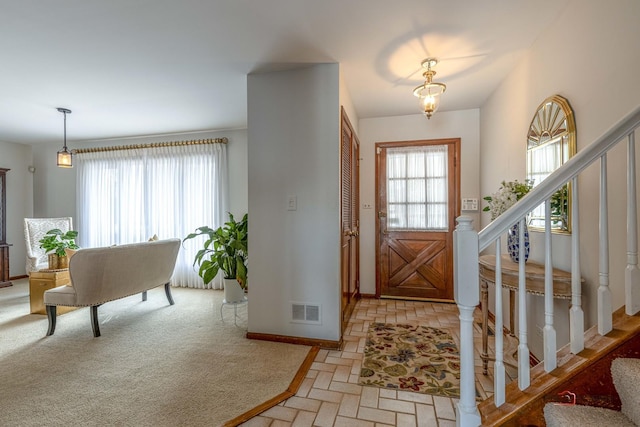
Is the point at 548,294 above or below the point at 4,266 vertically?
above

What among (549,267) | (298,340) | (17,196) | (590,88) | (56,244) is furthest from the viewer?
(17,196)

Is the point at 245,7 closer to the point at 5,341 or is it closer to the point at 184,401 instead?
the point at 184,401

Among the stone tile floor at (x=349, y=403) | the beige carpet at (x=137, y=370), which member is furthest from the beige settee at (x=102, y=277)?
the stone tile floor at (x=349, y=403)

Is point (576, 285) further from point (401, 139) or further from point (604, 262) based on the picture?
point (401, 139)

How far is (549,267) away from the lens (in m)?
1.18

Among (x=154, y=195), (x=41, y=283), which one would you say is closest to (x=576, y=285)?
(x=41, y=283)

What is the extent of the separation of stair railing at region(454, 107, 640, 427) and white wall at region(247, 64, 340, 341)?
1.22 m

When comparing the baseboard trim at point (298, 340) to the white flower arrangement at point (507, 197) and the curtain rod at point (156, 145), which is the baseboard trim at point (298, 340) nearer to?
the white flower arrangement at point (507, 197)

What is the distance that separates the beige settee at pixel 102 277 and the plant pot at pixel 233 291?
90 cm

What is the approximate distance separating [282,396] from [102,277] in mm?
2148

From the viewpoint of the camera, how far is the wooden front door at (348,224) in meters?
2.66

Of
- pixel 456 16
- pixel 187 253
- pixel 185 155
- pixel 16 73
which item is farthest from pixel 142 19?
pixel 187 253

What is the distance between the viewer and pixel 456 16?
72.6 inches

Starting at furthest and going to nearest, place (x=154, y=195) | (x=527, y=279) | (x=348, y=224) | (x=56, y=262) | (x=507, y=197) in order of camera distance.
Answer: (x=154, y=195) → (x=56, y=262) → (x=348, y=224) → (x=507, y=197) → (x=527, y=279)
